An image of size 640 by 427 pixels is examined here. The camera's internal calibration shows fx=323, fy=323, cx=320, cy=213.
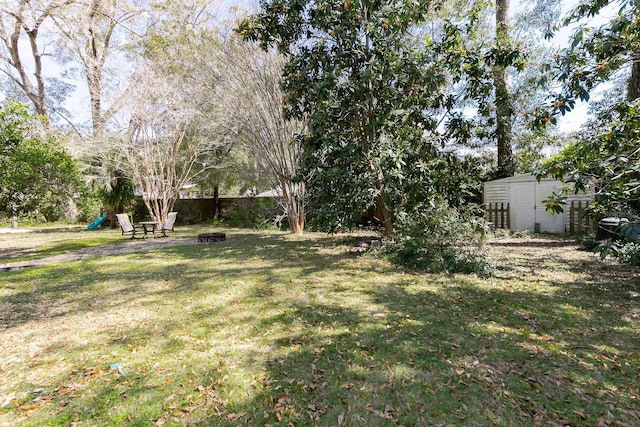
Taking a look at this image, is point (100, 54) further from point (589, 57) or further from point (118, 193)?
point (589, 57)

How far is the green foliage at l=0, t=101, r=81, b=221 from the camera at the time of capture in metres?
7.17

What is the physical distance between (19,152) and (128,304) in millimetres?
5390

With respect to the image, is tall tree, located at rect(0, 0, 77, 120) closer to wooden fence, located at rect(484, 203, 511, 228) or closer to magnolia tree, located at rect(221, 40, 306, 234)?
magnolia tree, located at rect(221, 40, 306, 234)

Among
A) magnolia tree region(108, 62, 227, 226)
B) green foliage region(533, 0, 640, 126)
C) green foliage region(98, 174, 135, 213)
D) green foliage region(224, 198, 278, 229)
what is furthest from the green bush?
green foliage region(98, 174, 135, 213)

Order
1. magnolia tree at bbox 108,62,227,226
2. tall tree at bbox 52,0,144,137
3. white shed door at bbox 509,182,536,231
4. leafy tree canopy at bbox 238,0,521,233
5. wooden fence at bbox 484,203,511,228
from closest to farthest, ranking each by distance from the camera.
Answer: leafy tree canopy at bbox 238,0,521,233
white shed door at bbox 509,182,536,231
wooden fence at bbox 484,203,511,228
magnolia tree at bbox 108,62,227,226
tall tree at bbox 52,0,144,137

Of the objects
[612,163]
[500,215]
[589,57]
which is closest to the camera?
[612,163]

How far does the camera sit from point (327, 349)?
10.3 feet

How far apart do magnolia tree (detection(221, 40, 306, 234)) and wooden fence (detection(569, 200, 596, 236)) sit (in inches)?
332

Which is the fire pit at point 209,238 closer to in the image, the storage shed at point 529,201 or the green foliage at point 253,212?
the green foliage at point 253,212

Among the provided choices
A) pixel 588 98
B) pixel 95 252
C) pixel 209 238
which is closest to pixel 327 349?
pixel 588 98

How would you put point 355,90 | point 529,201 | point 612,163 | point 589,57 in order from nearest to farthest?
point 612,163
point 589,57
point 355,90
point 529,201

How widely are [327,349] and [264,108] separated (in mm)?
9379

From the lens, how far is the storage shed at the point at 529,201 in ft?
34.7

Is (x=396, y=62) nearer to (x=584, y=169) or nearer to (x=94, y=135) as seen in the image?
(x=584, y=169)
